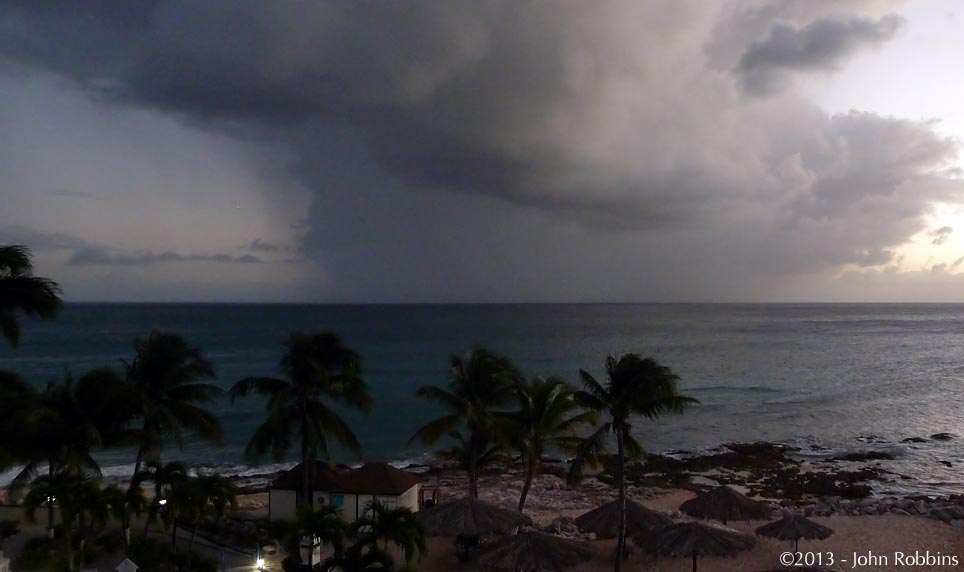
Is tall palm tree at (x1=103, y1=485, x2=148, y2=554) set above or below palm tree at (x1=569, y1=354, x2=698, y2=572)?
below

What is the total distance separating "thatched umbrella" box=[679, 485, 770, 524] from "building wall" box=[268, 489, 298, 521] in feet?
39.4

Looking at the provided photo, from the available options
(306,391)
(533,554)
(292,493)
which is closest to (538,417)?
(533,554)

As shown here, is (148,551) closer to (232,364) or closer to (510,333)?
(232,364)

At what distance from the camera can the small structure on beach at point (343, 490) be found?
19469mm

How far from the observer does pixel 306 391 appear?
18547 mm

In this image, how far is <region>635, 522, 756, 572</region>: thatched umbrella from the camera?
583 inches

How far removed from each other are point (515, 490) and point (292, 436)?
44.5ft

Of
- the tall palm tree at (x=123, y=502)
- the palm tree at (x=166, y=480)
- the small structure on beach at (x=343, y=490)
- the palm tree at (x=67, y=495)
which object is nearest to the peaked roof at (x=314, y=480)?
the small structure on beach at (x=343, y=490)

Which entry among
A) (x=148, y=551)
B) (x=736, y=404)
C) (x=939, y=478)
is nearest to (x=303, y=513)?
(x=148, y=551)

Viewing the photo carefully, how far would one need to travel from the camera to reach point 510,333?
444 ft

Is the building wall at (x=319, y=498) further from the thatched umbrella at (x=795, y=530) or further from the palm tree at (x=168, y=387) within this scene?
the thatched umbrella at (x=795, y=530)

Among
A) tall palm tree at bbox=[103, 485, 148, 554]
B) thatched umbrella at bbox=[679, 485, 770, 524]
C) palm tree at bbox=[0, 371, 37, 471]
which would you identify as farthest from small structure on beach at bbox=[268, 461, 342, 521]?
thatched umbrella at bbox=[679, 485, 770, 524]

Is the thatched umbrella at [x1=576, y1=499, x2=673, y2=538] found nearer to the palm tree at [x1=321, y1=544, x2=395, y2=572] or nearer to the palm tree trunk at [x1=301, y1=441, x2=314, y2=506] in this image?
the palm tree at [x1=321, y1=544, x2=395, y2=572]

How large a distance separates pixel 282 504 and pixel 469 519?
7.08 metres
